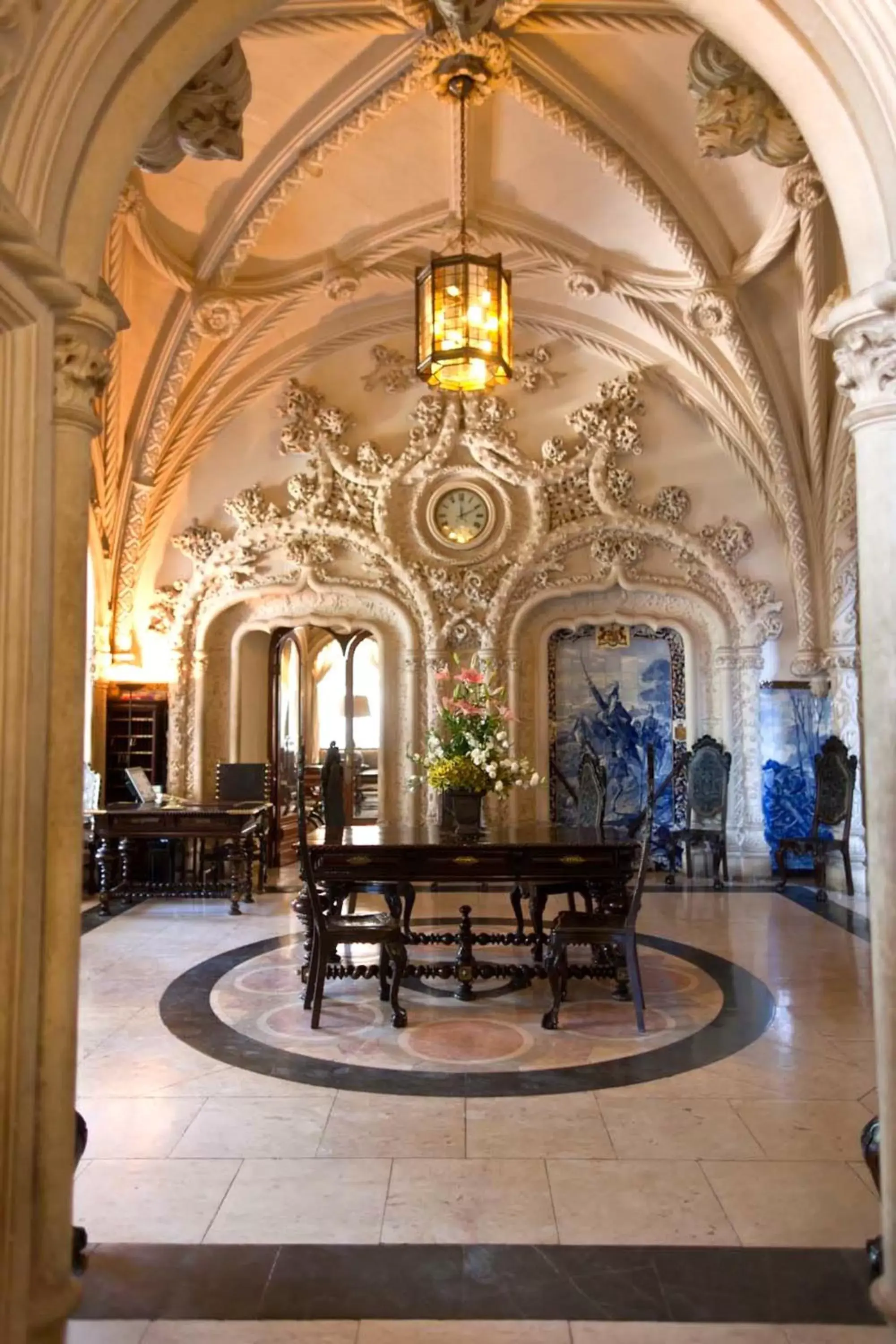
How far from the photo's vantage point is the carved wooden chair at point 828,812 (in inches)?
326

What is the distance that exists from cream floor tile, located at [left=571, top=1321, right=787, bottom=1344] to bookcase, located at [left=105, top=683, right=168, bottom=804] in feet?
26.9

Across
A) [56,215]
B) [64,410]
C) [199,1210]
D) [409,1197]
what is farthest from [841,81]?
[199,1210]

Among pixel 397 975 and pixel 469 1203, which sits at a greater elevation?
pixel 397 975

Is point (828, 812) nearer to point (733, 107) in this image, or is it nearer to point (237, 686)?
point (237, 686)

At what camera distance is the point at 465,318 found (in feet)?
17.6

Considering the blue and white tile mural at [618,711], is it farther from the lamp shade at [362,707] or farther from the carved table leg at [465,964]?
the lamp shade at [362,707]

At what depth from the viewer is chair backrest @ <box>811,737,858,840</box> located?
27.5 feet

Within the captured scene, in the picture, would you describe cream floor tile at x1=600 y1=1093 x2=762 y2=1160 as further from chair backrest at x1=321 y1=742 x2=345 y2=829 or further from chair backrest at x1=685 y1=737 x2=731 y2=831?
chair backrest at x1=685 y1=737 x2=731 y2=831

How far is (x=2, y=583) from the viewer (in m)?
2.16

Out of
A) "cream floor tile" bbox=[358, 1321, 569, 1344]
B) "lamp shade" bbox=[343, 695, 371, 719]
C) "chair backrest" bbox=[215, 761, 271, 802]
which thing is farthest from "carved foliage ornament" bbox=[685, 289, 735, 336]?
"lamp shade" bbox=[343, 695, 371, 719]

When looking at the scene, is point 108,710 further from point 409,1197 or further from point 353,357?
point 409,1197

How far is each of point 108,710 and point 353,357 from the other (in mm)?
4506

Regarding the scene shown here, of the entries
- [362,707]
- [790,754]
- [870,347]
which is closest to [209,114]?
[870,347]

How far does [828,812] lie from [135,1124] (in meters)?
6.99
